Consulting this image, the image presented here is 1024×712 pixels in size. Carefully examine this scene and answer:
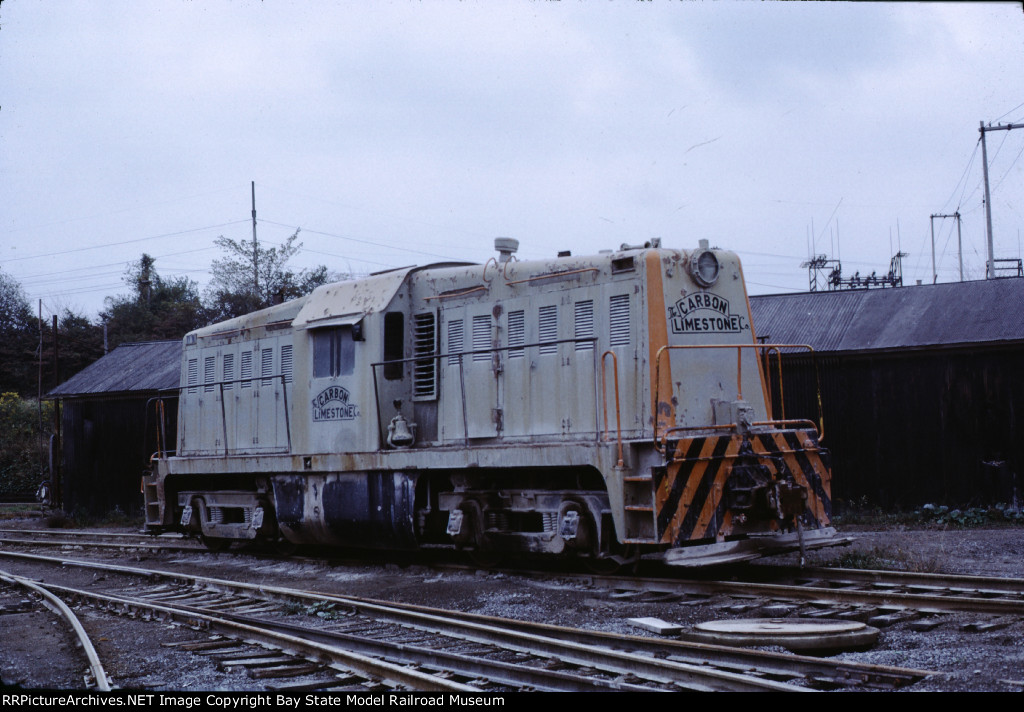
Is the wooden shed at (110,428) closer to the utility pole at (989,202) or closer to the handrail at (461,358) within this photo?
the handrail at (461,358)

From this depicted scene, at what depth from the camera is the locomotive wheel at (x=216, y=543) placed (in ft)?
47.9

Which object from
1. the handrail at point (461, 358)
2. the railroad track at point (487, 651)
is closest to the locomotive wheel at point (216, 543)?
the handrail at point (461, 358)

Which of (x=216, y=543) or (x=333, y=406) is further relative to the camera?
(x=216, y=543)

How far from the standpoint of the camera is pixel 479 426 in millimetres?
10938

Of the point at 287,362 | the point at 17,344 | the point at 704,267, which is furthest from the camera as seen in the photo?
the point at 17,344

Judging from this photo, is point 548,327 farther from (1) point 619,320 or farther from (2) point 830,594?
(2) point 830,594

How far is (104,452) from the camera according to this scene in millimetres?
24688

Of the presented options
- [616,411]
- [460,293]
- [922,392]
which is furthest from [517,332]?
[922,392]

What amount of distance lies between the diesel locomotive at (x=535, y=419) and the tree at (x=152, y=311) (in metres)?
36.6

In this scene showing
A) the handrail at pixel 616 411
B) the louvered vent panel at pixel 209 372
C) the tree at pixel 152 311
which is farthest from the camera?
the tree at pixel 152 311

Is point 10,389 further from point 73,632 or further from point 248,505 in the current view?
point 73,632

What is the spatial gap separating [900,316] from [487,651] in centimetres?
1263

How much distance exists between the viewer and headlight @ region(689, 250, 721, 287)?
9.88 metres
